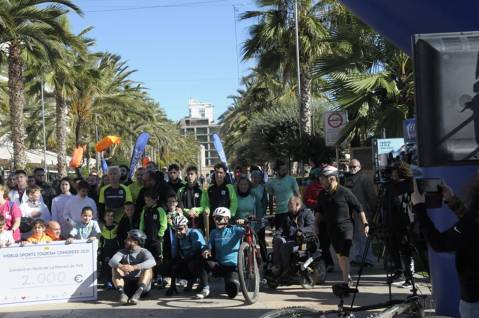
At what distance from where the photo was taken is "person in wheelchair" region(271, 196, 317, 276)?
27.9 ft

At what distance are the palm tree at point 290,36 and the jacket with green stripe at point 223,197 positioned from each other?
13884 mm

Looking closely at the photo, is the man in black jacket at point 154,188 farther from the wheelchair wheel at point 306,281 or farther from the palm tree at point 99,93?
the palm tree at point 99,93

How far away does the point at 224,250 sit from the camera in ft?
27.0

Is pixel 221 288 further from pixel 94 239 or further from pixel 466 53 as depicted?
pixel 466 53

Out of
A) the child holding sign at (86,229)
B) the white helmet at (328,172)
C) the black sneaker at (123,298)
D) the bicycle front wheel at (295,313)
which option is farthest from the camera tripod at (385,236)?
the child holding sign at (86,229)

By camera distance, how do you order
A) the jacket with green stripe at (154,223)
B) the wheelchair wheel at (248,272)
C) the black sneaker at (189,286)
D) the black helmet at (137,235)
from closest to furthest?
the wheelchair wheel at (248,272)
the black helmet at (137,235)
the black sneaker at (189,286)
the jacket with green stripe at (154,223)

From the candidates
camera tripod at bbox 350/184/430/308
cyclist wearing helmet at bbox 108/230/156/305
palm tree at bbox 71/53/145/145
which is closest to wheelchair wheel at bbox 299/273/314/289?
camera tripod at bbox 350/184/430/308

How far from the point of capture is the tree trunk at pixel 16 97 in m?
20.6

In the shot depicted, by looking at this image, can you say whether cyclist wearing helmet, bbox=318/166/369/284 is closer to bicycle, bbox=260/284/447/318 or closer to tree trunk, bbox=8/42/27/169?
bicycle, bbox=260/284/447/318

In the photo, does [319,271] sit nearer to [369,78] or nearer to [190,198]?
[190,198]

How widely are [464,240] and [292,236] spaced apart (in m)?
5.26

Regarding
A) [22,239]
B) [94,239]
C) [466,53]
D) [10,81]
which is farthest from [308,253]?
[10,81]

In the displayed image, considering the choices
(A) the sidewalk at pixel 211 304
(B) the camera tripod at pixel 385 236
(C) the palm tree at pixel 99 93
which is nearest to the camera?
(B) the camera tripod at pixel 385 236

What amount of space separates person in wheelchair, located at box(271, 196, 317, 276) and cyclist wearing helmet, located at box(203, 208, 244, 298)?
27.0 inches
